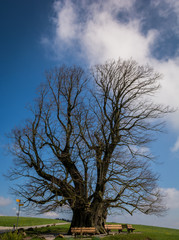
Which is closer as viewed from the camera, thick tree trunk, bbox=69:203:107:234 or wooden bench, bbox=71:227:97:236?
wooden bench, bbox=71:227:97:236

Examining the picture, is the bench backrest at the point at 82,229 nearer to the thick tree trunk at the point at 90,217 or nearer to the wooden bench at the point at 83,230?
the wooden bench at the point at 83,230

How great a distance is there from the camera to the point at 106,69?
64.2 feet

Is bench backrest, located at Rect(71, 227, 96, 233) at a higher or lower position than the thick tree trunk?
lower

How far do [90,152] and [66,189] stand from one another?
3203 mm

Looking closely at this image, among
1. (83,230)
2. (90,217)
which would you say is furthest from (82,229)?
(90,217)

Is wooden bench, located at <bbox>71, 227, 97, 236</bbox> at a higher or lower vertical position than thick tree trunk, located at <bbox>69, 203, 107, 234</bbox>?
lower

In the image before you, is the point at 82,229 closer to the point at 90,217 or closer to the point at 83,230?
the point at 83,230

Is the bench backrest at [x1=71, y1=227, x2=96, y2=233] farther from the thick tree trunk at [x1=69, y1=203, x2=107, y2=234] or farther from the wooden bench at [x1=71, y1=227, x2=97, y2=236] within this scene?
the thick tree trunk at [x1=69, y1=203, x2=107, y2=234]

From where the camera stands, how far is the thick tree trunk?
53.2 ft

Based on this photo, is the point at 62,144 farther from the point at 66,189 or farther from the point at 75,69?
the point at 75,69

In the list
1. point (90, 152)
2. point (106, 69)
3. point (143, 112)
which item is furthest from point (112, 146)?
point (106, 69)

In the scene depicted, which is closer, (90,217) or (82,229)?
(82,229)

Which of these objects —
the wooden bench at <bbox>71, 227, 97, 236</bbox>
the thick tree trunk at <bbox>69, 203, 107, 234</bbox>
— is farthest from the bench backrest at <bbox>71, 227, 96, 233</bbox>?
the thick tree trunk at <bbox>69, 203, 107, 234</bbox>

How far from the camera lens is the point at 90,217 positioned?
53.3 ft
